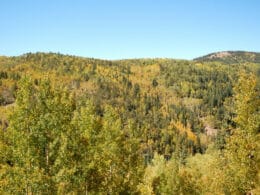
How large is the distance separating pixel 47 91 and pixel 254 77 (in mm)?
20569

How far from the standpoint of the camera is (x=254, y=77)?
36.7m

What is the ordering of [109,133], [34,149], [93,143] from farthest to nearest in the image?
[109,133], [93,143], [34,149]

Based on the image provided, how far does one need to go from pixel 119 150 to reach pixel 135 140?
3.68m

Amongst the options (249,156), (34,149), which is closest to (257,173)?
(249,156)

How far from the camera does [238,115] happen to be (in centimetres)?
3534

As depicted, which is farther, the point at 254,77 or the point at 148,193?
the point at 148,193

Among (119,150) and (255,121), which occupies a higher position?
(255,121)

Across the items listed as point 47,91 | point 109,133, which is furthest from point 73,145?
point 109,133

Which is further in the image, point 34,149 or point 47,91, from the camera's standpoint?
point 47,91

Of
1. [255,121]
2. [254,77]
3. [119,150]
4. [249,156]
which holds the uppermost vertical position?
[254,77]

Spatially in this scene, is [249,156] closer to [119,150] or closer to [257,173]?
[257,173]

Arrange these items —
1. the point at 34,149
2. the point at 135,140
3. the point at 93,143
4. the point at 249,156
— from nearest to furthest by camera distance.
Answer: the point at 34,149
the point at 249,156
the point at 93,143
the point at 135,140

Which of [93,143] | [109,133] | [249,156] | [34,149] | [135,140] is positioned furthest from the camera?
[135,140]

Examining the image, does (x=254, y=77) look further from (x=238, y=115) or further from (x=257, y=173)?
(x=257, y=173)
